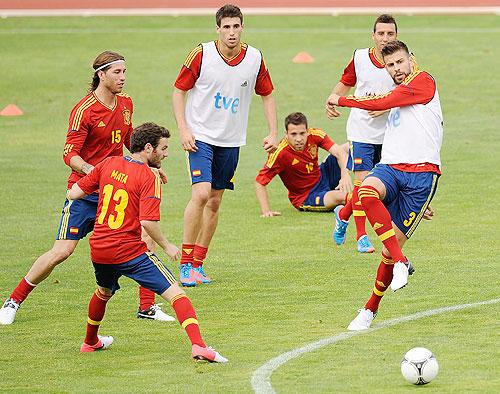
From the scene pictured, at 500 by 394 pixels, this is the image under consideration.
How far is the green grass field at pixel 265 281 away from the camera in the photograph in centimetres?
901

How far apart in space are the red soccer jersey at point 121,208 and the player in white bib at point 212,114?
276 centimetres

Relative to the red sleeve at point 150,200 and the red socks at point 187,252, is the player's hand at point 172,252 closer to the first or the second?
the red sleeve at point 150,200

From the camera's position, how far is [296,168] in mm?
16391

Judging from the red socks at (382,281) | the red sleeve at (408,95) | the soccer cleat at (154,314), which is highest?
the red sleeve at (408,95)

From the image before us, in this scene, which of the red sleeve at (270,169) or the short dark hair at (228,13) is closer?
the short dark hair at (228,13)

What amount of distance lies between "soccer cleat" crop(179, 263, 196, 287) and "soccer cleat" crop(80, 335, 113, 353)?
240 cm

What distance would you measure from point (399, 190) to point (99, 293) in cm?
252

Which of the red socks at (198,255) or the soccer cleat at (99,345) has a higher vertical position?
the soccer cleat at (99,345)

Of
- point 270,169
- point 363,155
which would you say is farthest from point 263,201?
point 363,155

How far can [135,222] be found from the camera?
9.45 m

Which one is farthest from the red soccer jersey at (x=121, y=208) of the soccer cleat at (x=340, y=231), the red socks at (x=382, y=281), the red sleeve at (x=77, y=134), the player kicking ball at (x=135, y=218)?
the soccer cleat at (x=340, y=231)

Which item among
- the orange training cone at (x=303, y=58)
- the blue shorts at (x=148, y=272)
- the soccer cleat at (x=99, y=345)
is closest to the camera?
the blue shorts at (x=148, y=272)

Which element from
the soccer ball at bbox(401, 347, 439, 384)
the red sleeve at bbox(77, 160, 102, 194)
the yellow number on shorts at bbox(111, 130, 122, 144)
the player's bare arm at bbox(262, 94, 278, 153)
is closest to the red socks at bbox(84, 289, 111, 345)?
the red sleeve at bbox(77, 160, 102, 194)

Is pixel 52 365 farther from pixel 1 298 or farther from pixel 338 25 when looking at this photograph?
pixel 338 25
